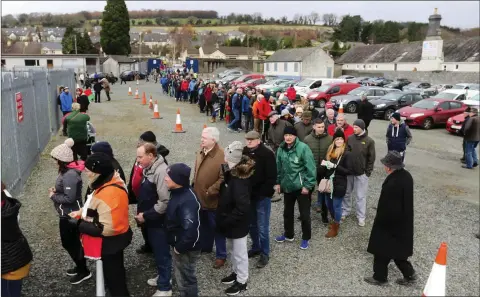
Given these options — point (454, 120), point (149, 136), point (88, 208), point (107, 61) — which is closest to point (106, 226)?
point (88, 208)

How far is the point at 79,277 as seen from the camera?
494 cm

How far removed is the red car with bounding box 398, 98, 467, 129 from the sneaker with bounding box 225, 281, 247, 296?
15.3 metres

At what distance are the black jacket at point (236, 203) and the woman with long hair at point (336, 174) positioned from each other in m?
2.22

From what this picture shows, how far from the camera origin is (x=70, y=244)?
482cm

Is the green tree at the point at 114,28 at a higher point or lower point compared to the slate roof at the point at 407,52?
higher

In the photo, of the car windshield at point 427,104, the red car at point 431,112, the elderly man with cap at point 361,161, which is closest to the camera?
the elderly man with cap at point 361,161

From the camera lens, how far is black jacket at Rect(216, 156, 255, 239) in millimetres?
4484

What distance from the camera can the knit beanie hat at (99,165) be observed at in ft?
12.5

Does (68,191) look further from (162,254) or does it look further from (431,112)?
(431,112)

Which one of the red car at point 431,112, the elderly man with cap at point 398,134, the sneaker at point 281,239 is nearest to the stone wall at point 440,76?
the red car at point 431,112

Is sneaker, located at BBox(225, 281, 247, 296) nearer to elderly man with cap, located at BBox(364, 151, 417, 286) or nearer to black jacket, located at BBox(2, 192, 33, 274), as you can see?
elderly man with cap, located at BBox(364, 151, 417, 286)

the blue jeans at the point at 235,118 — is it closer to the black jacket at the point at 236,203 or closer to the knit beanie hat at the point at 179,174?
the black jacket at the point at 236,203

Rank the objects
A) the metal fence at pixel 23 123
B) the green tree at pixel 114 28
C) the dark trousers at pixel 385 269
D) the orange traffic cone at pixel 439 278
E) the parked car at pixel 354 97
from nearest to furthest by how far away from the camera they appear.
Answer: the orange traffic cone at pixel 439 278, the dark trousers at pixel 385 269, the metal fence at pixel 23 123, the parked car at pixel 354 97, the green tree at pixel 114 28

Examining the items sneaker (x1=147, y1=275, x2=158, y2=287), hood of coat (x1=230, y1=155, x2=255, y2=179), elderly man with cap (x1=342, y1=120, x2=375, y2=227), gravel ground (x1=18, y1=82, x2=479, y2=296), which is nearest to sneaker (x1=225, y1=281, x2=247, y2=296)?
gravel ground (x1=18, y1=82, x2=479, y2=296)
